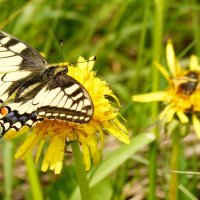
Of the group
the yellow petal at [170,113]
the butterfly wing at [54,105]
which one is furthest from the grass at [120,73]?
the butterfly wing at [54,105]

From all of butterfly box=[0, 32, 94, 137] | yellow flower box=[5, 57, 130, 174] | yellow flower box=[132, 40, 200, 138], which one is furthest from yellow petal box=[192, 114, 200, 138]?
butterfly box=[0, 32, 94, 137]

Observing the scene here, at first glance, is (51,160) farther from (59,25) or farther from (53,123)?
(59,25)

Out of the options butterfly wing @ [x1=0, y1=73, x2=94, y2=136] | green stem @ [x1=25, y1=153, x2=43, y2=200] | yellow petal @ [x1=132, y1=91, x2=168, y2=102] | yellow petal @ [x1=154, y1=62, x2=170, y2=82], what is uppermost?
yellow petal @ [x1=154, y1=62, x2=170, y2=82]

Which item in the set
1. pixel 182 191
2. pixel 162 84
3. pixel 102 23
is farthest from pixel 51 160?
pixel 102 23

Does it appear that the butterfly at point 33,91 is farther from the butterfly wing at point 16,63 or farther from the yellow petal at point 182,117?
the yellow petal at point 182,117

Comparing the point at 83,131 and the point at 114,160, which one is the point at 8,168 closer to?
the point at 114,160

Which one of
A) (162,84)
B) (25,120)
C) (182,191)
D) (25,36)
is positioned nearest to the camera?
(25,120)

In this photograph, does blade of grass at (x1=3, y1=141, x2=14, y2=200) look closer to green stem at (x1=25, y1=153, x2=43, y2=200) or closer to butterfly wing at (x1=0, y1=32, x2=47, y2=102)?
green stem at (x1=25, y1=153, x2=43, y2=200)
